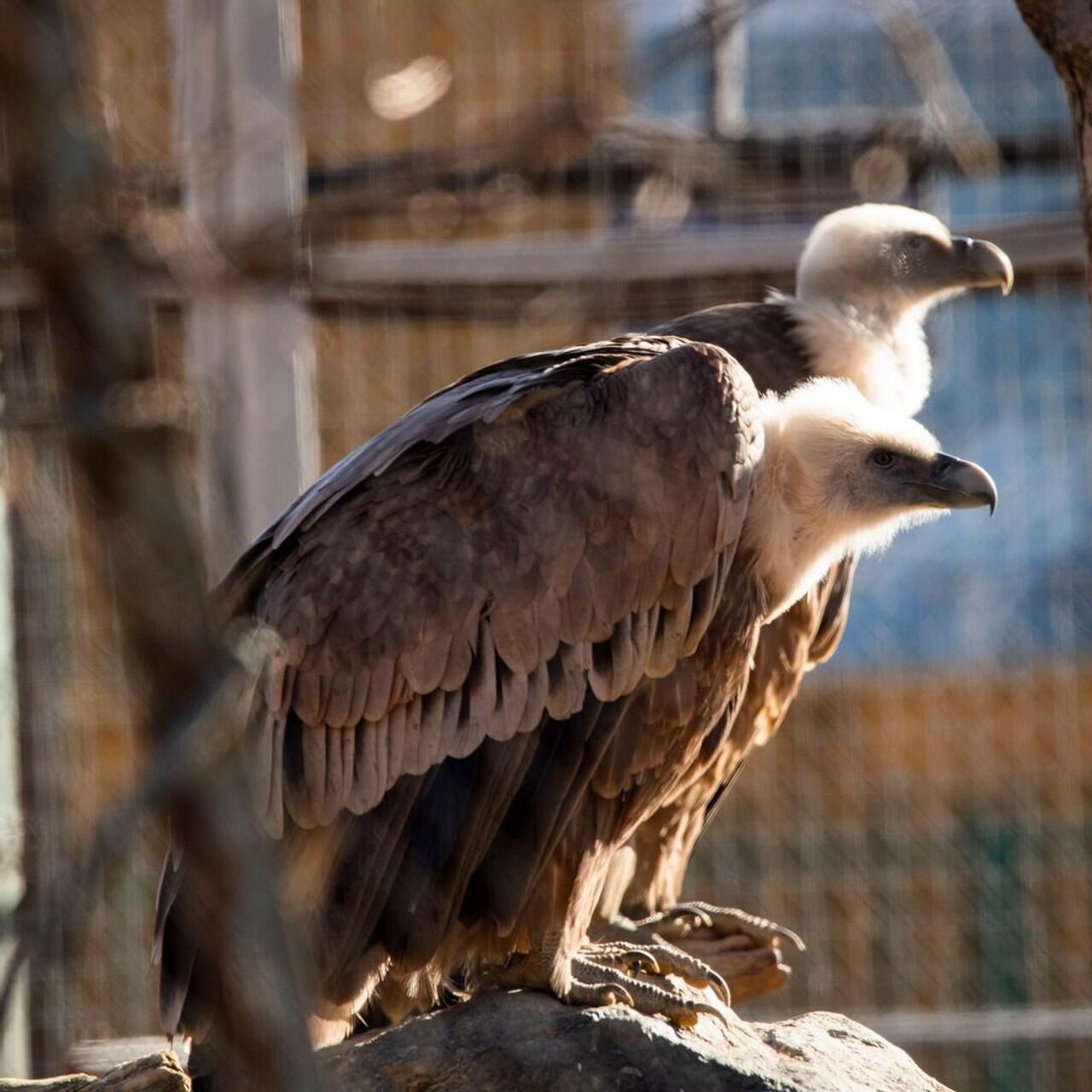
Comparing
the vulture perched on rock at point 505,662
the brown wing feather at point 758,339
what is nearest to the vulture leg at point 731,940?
the vulture perched on rock at point 505,662

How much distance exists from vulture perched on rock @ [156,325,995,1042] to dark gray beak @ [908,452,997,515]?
0.32 metres

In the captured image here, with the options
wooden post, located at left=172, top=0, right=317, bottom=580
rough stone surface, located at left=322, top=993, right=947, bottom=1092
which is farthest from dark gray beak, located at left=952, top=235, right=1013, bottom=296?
rough stone surface, located at left=322, top=993, right=947, bottom=1092

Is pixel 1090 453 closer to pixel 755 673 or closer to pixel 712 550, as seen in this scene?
pixel 755 673

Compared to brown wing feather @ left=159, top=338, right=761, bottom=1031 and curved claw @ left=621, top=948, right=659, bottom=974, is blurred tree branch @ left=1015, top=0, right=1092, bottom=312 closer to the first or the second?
brown wing feather @ left=159, top=338, right=761, bottom=1031

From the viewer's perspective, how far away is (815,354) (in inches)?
147

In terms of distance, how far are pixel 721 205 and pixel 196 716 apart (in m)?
4.62

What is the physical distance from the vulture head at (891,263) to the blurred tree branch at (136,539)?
3021 mm

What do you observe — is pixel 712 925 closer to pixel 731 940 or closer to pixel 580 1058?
pixel 731 940

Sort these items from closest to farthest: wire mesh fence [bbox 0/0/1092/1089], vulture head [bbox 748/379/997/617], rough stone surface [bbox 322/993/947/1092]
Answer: rough stone surface [bbox 322/993/947/1092] → vulture head [bbox 748/379/997/617] → wire mesh fence [bbox 0/0/1092/1089]

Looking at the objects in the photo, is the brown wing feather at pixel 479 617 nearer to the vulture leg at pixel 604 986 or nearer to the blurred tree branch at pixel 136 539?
the vulture leg at pixel 604 986

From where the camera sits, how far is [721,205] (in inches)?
216

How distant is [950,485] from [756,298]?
1.98 meters

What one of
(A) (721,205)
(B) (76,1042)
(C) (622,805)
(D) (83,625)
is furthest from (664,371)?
(D) (83,625)

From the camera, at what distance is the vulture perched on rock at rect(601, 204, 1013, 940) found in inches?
141
